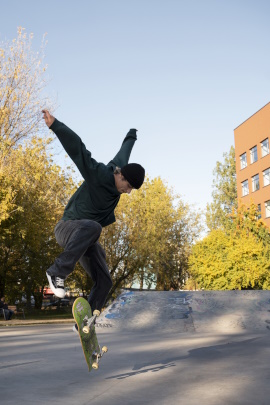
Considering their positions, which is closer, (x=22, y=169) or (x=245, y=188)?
(x=22, y=169)

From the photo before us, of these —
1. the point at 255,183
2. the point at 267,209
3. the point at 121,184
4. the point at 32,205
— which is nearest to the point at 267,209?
the point at 267,209

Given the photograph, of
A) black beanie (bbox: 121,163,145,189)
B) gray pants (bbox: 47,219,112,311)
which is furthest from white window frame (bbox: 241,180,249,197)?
black beanie (bbox: 121,163,145,189)

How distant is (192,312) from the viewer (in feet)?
42.9

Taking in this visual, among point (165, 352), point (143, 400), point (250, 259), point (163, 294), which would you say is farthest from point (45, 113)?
point (250, 259)

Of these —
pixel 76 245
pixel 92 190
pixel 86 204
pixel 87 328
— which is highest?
pixel 92 190

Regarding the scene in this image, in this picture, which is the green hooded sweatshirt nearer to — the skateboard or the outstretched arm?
the outstretched arm

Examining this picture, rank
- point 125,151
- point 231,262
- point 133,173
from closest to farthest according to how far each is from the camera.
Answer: point 133,173, point 125,151, point 231,262

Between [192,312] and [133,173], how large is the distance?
919 cm

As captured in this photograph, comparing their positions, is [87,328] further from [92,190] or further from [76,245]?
[92,190]

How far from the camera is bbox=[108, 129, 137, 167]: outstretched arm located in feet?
16.5

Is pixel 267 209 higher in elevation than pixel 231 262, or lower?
higher

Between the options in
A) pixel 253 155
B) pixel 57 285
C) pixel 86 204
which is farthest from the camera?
pixel 253 155

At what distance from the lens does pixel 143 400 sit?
13.7 feet

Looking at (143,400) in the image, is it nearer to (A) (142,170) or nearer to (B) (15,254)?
(A) (142,170)
